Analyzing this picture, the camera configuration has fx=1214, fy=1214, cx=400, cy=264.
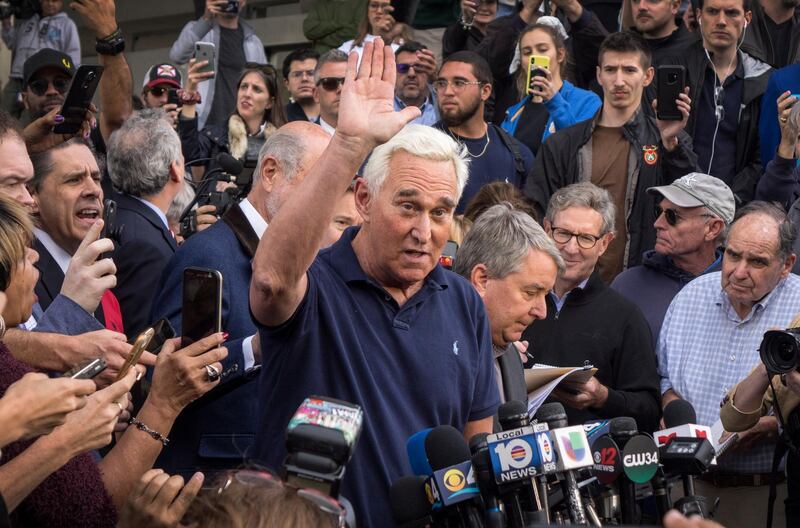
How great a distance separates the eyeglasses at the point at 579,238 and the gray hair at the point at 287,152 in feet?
7.01

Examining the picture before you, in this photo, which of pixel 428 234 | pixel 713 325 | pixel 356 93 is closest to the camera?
pixel 356 93

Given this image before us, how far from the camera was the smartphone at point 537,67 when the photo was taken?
845 centimetres

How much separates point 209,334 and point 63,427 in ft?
2.51

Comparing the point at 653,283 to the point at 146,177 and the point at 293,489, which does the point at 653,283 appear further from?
the point at 293,489

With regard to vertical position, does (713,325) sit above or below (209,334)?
below

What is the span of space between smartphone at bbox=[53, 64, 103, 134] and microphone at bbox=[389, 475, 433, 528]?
13.0ft

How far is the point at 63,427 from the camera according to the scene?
304cm

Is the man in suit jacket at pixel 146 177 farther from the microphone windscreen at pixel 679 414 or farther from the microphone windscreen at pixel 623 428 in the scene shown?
the microphone windscreen at pixel 623 428

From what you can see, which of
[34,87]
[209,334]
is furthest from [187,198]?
[209,334]

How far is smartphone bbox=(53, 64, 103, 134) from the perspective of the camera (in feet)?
20.5

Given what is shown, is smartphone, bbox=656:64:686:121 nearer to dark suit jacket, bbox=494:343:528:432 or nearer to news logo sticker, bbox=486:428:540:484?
dark suit jacket, bbox=494:343:528:432

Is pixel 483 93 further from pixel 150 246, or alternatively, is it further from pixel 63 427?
pixel 63 427

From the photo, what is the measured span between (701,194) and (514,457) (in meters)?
4.78

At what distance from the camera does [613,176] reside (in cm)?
777
